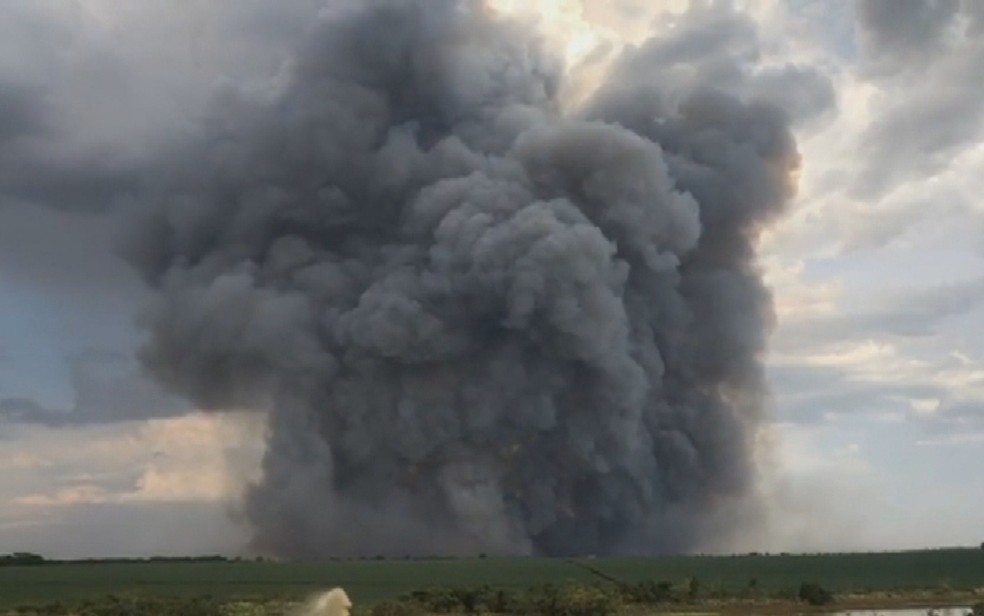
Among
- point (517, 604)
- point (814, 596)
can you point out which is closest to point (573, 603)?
point (517, 604)

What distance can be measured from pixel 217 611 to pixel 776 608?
18.9m

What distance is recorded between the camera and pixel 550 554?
271 ft

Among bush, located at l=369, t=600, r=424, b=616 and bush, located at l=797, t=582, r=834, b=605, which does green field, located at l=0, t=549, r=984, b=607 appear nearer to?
bush, located at l=369, t=600, r=424, b=616

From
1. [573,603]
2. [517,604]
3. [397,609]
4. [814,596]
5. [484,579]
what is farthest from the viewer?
[484,579]

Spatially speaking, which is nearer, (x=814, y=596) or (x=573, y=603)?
(x=573, y=603)

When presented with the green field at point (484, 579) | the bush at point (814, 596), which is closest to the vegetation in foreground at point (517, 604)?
the bush at point (814, 596)

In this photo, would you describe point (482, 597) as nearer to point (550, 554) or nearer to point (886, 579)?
point (886, 579)

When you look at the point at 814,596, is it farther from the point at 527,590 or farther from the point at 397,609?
the point at 397,609

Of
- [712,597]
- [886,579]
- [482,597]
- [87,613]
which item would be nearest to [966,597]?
[712,597]

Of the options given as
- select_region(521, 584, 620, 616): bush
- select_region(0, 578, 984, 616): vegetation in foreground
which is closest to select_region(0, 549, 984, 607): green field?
select_region(0, 578, 984, 616): vegetation in foreground

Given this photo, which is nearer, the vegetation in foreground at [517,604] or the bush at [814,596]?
the vegetation in foreground at [517,604]

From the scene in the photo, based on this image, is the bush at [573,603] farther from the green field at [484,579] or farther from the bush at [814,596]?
the bush at [814,596]

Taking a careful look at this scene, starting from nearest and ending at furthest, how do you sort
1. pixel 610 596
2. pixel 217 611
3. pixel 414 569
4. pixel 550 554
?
pixel 217 611 → pixel 610 596 → pixel 414 569 → pixel 550 554

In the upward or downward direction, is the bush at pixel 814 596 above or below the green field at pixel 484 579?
below
